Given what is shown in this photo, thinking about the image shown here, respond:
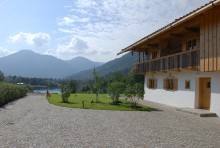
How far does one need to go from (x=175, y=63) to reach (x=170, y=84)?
13.5 feet

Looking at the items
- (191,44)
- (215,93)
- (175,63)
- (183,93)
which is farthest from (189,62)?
(183,93)

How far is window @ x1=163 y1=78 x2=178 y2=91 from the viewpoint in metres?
25.1

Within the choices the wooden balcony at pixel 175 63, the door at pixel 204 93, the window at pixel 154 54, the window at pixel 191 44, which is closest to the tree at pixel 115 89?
the wooden balcony at pixel 175 63

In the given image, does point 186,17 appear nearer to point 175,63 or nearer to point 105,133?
point 175,63

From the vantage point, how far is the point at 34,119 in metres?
15.5

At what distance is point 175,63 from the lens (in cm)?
2292

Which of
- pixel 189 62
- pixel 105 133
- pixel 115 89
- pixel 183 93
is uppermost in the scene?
pixel 189 62

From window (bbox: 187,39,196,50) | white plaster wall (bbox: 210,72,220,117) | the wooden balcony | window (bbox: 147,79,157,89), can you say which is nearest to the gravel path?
white plaster wall (bbox: 210,72,220,117)

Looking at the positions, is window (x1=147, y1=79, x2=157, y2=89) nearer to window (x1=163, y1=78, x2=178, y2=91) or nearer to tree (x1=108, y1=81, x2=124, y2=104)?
window (x1=163, y1=78, x2=178, y2=91)

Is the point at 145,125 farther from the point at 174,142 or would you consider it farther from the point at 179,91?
the point at 179,91

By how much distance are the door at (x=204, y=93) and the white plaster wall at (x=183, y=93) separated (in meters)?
0.51

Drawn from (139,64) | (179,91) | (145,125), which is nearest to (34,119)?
(145,125)

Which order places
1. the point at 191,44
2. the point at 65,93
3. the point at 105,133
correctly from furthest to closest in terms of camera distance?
the point at 65,93 < the point at 191,44 < the point at 105,133

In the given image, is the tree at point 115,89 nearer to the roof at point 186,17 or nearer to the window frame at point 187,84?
the roof at point 186,17
